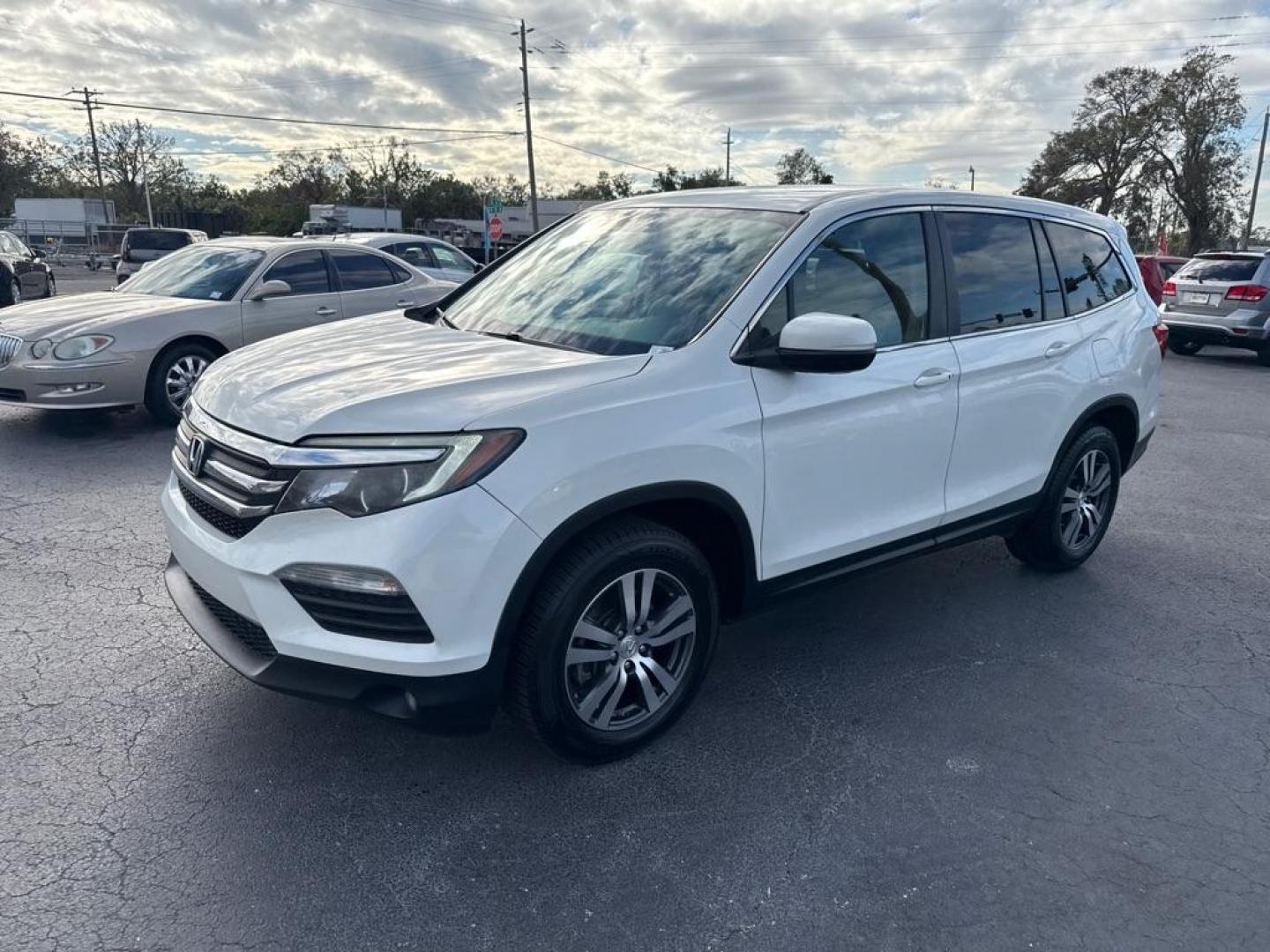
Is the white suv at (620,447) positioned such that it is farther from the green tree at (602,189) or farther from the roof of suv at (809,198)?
the green tree at (602,189)

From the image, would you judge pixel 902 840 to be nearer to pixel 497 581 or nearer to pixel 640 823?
pixel 640 823

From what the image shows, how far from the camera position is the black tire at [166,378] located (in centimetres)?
770

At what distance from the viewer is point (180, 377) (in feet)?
25.8

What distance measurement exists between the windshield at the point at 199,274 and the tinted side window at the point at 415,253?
3.95 meters

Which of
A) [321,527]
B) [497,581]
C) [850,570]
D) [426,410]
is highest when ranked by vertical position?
[426,410]

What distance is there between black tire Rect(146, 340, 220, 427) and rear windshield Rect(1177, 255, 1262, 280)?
14.3m

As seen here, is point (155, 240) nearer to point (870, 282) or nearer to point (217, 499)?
point (217, 499)

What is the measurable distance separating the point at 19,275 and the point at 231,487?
56.0ft

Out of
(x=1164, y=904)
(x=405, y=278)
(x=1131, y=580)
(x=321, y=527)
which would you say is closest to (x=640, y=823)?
(x=321, y=527)

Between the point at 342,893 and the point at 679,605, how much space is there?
4.37 ft

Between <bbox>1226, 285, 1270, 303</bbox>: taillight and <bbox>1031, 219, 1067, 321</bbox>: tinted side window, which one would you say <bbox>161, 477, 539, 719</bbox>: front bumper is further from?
<bbox>1226, 285, 1270, 303</bbox>: taillight

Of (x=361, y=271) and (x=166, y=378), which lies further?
(x=361, y=271)

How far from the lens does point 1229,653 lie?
418cm

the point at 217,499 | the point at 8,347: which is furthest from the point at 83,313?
the point at 217,499
